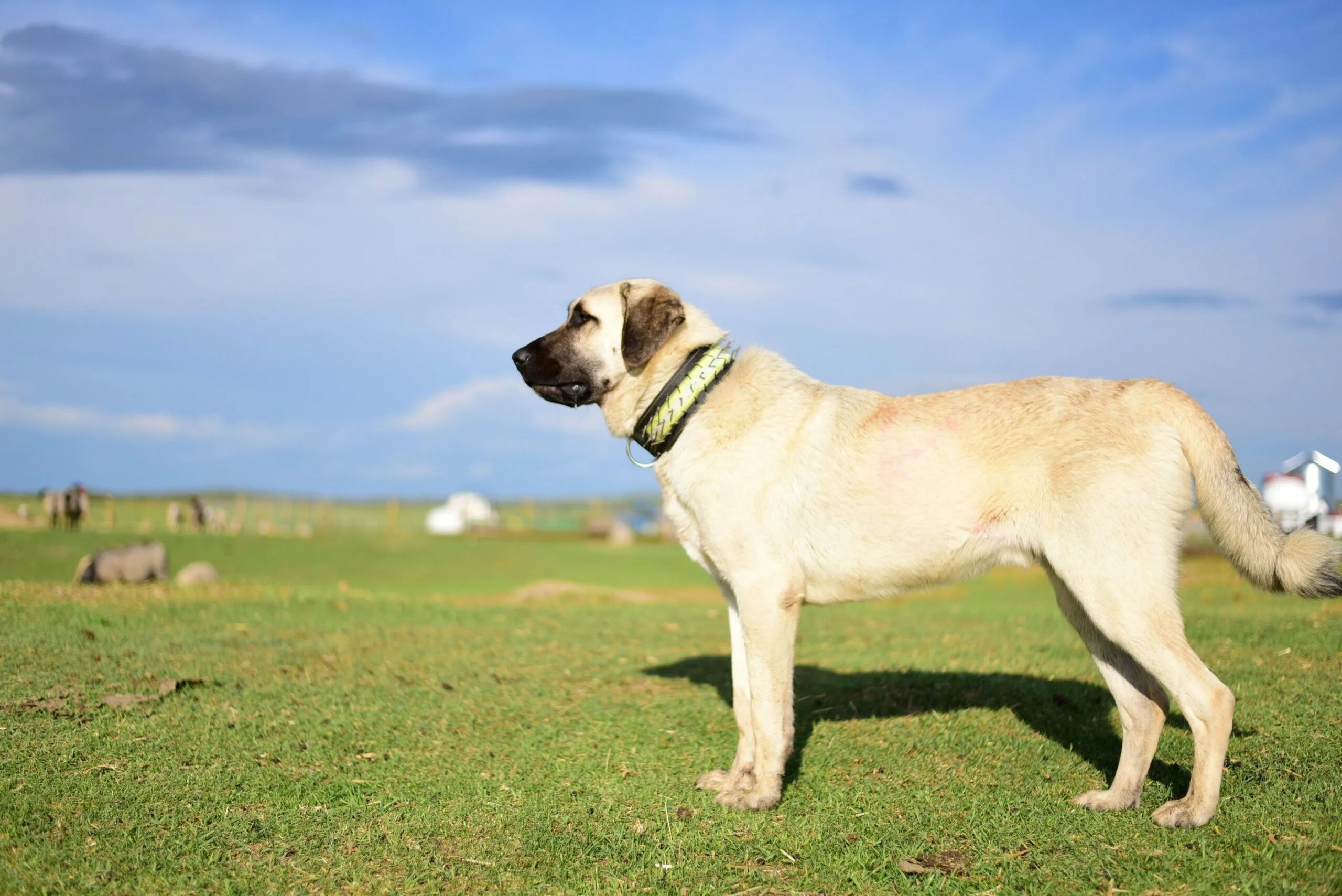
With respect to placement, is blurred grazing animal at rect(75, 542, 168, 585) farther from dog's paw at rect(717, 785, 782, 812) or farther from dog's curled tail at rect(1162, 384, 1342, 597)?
dog's curled tail at rect(1162, 384, 1342, 597)

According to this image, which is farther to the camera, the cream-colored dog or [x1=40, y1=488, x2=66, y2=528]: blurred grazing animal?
[x1=40, y1=488, x2=66, y2=528]: blurred grazing animal

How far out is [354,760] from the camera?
19.9 feet

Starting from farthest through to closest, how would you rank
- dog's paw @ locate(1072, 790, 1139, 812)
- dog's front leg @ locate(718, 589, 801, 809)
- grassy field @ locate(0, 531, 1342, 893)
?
dog's front leg @ locate(718, 589, 801, 809) → dog's paw @ locate(1072, 790, 1139, 812) → grassy field @ locate(0, 531, 1342, 893)

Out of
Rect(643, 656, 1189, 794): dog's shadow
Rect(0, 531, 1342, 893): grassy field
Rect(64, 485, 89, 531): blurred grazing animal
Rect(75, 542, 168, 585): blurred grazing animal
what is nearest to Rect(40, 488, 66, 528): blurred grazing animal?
Rect(64, 485, 89, 531): blurred grazing animal

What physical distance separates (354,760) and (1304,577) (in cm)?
513

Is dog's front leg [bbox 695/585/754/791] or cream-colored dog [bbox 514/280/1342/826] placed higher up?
cream-colored dog [bbox 514/280/1342/826]

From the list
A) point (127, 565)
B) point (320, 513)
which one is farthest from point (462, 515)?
point (127, 565)

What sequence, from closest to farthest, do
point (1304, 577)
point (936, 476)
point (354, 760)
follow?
1. point (1304, 577)
2. point (936, 476)
3. point (354, 760)

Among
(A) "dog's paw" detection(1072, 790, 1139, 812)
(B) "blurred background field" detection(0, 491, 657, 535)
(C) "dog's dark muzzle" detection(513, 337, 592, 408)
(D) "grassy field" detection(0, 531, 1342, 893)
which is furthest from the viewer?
(B) "blurred background field" detection(0, 491, 657, 535)

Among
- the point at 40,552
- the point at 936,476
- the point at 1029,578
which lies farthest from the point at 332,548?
the point at 936,476

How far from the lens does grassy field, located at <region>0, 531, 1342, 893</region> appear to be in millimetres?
4445

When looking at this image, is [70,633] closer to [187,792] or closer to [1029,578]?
[187,792]

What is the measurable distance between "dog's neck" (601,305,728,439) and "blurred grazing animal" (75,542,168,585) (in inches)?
496

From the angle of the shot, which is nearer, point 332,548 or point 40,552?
point 40,552
